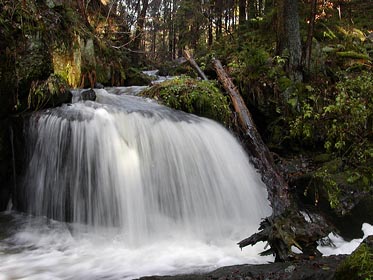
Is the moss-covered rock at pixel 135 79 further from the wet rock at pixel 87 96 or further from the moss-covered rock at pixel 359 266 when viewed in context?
the moss-covered rock at pixel 359 266

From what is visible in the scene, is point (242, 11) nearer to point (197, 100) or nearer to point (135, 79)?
point (135, 79)

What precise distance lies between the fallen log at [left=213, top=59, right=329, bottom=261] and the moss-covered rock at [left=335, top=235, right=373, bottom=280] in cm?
138

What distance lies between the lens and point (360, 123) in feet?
21.3

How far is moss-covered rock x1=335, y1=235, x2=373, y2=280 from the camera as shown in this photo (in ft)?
6.82

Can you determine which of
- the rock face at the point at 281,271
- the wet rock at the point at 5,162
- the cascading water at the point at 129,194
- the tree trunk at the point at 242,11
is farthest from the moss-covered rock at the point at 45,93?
the tree trunk at the point at 242,11

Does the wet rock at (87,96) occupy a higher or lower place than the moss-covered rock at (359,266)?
higher

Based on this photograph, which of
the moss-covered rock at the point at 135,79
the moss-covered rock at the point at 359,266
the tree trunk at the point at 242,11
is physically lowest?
the moss-covered rock at the point at 359,266

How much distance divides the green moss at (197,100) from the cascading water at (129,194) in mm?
1451

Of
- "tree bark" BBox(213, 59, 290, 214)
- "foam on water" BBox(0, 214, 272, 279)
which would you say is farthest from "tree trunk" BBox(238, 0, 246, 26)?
"foam on water" BBox(0, 214, 272, 279)

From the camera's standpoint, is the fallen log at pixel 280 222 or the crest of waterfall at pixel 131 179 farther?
the crest of waterfall at pixel 131 179

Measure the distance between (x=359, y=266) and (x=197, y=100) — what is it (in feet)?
20.4

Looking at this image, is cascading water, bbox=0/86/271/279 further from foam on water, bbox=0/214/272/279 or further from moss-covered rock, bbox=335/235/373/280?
moss-covered rock, bbox=335/235/373/280

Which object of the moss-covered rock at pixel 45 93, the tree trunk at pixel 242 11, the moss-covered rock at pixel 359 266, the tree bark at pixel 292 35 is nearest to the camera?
the moss-covered rock at pixel 359 266

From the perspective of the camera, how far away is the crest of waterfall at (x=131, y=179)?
532 cm
